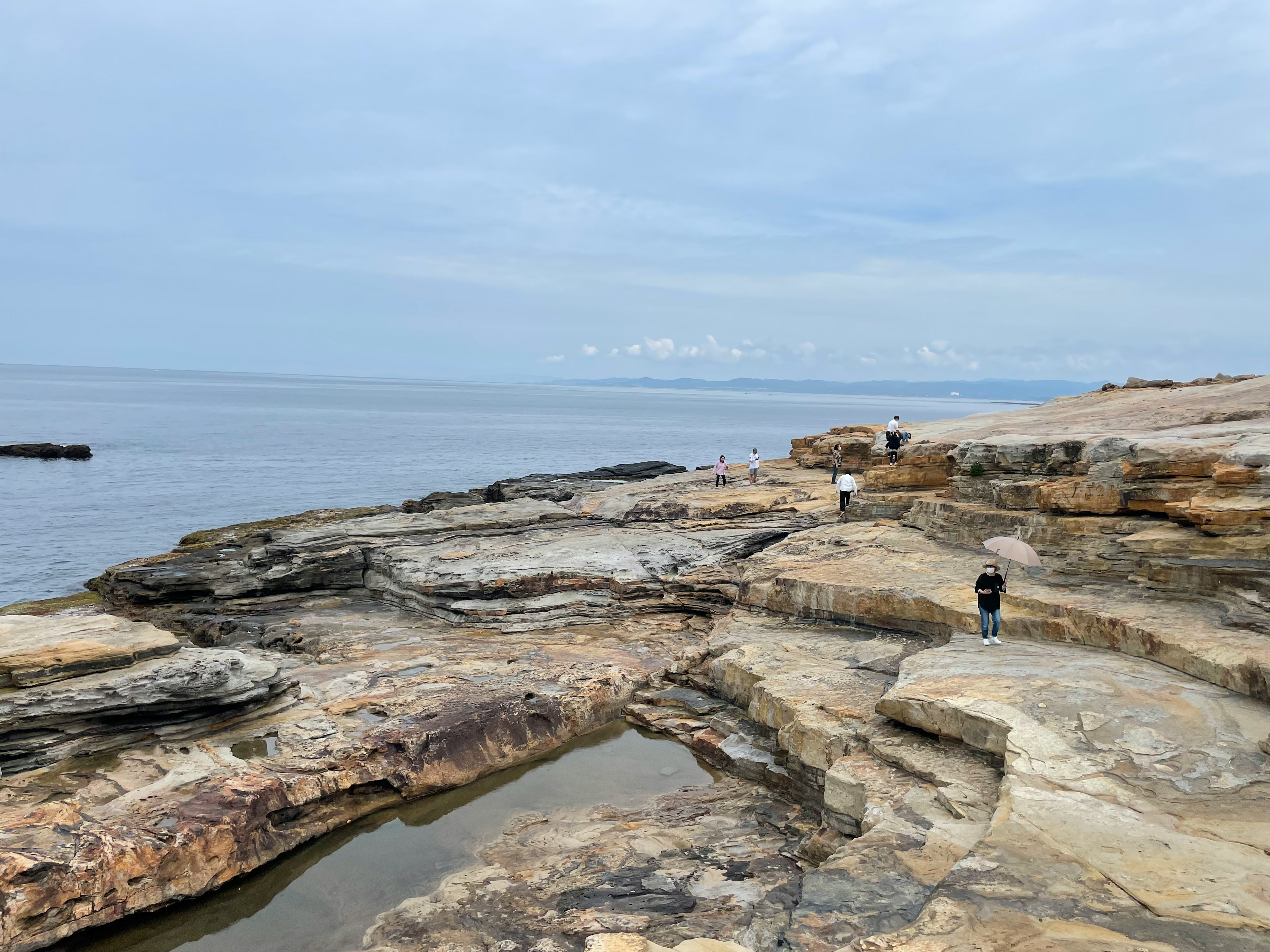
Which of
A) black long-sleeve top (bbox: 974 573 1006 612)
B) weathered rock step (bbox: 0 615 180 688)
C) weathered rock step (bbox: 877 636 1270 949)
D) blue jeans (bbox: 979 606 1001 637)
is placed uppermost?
black long-sleeve top (bbox: 974 573 1006 612)

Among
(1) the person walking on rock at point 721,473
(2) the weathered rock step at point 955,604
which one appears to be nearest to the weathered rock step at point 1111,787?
(2) the weathered rock step at point 955,604

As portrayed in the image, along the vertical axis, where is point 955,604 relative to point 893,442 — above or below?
below

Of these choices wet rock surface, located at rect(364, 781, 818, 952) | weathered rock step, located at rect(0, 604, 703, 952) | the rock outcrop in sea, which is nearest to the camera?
the rock outcrop in sea

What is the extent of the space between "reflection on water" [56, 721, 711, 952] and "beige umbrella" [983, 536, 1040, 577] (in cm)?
750

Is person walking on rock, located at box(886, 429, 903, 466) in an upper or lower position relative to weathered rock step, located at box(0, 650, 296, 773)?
upper

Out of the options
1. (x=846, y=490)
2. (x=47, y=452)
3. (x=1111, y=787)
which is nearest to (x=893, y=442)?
(x=846, y=490)

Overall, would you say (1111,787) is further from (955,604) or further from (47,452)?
(47,452)

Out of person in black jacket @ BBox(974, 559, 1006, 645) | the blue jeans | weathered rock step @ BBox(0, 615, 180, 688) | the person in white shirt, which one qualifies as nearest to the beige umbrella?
person in black jacket @ BBox(974, 559, 1006, 645)

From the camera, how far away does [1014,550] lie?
15.2 meters

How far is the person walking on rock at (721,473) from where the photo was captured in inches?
1366

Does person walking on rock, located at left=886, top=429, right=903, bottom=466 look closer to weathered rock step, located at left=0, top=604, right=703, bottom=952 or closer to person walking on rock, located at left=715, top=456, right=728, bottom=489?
person walking on rock, located at left=715, top=456, right=728, bottom=489

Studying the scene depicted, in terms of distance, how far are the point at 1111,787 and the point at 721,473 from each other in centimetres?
2584

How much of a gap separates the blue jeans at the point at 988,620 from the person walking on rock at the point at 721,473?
18728 millimetres

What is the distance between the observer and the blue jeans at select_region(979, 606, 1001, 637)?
608 inches
